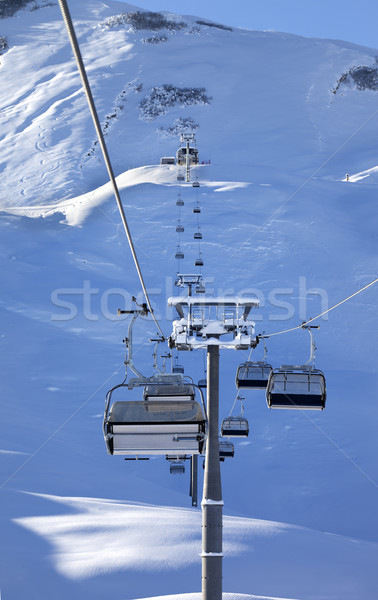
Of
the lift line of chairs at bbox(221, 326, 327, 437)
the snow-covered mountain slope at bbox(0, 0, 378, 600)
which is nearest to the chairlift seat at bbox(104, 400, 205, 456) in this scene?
the lift line of chairs at bbox(221, 326, 327, 437)

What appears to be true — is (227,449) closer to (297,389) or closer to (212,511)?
(297,389)

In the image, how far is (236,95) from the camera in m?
121

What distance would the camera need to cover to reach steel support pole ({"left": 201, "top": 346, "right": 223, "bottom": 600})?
33.0ft

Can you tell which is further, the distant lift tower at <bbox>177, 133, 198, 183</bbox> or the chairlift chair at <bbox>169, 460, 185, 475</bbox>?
the distant lift tower at <bbox>177, 133, 198, 183</bbox>

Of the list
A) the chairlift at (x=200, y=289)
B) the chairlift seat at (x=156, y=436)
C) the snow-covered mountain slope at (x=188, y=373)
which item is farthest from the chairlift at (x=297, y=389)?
the chairlift at (x=200, y=289)

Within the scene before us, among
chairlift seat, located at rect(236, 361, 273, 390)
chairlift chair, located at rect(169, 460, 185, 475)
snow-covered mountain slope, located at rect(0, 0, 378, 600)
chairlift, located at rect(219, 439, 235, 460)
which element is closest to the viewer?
snow-covered mountain slope, located at rect(0, 0, 378, 600)

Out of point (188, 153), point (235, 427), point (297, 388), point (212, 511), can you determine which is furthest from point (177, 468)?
point (188, 153)

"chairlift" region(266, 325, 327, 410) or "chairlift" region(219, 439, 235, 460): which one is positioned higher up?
"chairlift" region(219, 439, 235, 460)

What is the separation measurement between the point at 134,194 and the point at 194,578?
41.3 meters

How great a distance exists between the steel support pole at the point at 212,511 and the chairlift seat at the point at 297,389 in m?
2.02

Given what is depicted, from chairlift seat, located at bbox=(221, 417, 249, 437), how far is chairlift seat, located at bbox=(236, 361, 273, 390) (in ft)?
15.7

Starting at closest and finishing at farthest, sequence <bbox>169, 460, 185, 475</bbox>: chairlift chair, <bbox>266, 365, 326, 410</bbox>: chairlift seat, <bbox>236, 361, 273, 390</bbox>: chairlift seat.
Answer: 1. <bbox>266, 365, 326, 410</bbox>: chairlift seat
2. <bbox>236, 361, 273, 390</bbox>: chairlift seat
3. <bbox>169, 460, 185, 475</bbox>: chairlift chair

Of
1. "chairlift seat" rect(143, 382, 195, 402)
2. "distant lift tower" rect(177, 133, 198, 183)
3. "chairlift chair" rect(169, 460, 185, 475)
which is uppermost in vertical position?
"distant lift tower" rect(177, 133, 198, 183)

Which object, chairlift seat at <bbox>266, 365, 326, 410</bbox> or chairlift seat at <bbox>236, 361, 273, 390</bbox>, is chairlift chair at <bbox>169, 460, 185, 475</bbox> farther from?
chairlift seat at <bbox>266, 365, 326, 410</bbox>
